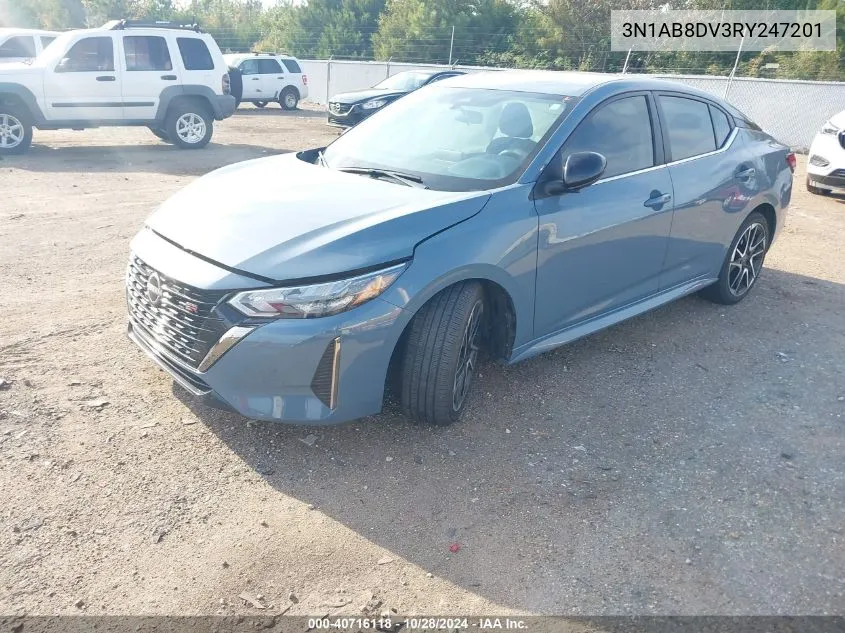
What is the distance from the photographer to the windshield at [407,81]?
51.4 feet

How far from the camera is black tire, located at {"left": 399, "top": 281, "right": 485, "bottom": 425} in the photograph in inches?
129

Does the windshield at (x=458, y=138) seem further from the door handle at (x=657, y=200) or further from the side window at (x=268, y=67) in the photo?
the side window at (x=268, y=67)

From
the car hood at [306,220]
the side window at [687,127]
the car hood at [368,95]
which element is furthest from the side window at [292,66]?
the car hood at [306,220]

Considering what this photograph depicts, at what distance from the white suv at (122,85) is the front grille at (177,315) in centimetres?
948

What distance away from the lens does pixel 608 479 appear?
129 inches

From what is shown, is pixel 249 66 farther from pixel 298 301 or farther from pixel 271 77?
pixel 298 301

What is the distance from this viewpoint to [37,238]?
6.47 m

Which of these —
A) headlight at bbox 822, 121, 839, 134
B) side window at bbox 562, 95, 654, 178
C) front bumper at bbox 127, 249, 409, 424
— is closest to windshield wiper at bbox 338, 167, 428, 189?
side window at bbox 562, 95, 654, 178

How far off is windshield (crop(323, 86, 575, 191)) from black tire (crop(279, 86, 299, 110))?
62.2ft

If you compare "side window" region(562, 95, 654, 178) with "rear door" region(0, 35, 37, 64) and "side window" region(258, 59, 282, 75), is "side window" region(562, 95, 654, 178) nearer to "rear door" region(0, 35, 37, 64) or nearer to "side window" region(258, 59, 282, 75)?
"rear door" region(0, 35, 37, 64)

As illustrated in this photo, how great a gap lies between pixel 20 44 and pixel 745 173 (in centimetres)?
1432

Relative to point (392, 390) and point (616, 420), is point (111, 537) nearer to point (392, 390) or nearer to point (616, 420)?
point (392, 390)

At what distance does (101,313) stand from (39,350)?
634 mm

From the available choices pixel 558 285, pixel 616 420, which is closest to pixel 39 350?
pixel 558 285
